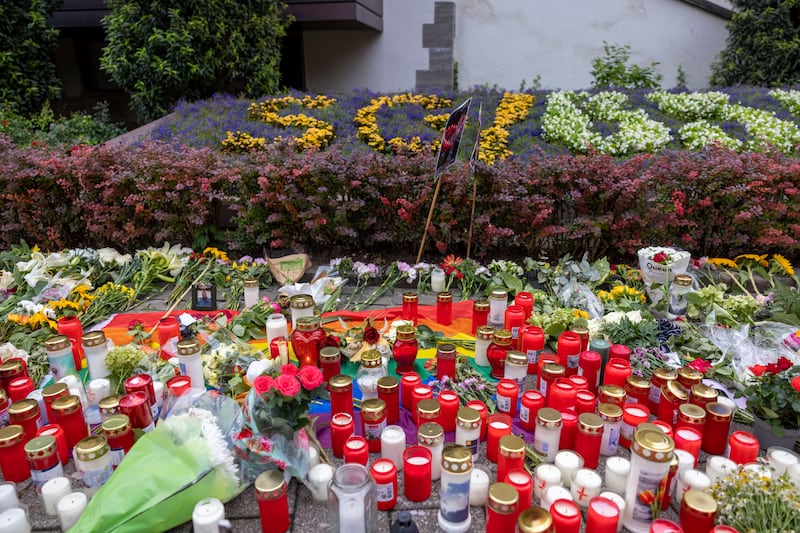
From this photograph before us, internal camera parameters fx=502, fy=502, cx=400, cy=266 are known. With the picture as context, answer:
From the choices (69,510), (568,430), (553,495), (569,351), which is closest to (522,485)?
(553,495)

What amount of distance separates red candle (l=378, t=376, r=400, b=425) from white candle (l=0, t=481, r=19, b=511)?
1.48 meters

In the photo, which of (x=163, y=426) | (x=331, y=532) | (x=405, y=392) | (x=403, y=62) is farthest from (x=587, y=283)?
(x=403, y=62)

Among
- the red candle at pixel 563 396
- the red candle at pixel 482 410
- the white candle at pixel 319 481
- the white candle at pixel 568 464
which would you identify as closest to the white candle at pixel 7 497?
the white candle at pixel 319 481

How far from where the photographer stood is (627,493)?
1.88 meters

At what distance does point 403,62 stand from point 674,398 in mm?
9360

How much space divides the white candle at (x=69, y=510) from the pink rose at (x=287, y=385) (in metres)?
0.84

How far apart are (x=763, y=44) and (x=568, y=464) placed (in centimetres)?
985

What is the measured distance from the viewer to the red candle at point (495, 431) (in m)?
2.15

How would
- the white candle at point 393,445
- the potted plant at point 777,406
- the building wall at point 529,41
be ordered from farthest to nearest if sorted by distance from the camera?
the building wall at point 529,41 < the potted plant at point 777,406 < the white candle at point 393,445

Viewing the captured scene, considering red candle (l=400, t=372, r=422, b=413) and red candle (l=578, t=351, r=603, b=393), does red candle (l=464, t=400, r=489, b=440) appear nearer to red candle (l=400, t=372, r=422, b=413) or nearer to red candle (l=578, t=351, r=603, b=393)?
red candle (l=400, t=372, r=422, b=413)

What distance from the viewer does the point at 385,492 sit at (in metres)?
1.95

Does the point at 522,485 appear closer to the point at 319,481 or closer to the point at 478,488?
the point at 478,488

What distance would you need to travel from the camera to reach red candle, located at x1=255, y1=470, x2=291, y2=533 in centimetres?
182

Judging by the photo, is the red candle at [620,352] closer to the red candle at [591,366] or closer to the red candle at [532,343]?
the red candle at [591,366]
